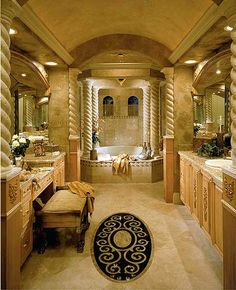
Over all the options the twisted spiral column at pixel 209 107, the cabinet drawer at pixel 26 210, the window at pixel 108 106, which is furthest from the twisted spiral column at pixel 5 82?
the window at pixel 108 106

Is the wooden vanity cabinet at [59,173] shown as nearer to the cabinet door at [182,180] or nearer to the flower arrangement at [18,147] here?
the flower arrangement at [18,147]

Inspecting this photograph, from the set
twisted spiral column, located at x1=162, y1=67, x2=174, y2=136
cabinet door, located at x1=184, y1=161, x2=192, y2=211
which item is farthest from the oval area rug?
twisted spiral column, located at x1=162, y1=67, x2=174, y2=136

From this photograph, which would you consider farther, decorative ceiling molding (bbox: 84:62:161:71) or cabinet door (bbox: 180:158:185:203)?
decorative ceiling molding (bbox: 84:62:161:71)

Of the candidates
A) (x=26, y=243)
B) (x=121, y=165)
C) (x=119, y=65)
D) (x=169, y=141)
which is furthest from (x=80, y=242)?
(x=119, y=65)

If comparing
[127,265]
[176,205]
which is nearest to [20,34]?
[127,265]

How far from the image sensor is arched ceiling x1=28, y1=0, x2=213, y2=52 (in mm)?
3273

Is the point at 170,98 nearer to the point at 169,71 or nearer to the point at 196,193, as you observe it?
the point at 169,71

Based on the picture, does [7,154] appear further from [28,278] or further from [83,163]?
[83,163]

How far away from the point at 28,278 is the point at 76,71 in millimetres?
3656

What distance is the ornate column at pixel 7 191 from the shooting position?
201 centimetres

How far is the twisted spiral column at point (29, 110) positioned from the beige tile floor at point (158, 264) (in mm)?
2181

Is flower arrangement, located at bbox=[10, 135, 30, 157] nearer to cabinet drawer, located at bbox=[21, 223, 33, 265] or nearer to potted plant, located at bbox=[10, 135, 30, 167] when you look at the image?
potted plant, located at bbox=[10, 135, 30, 167]

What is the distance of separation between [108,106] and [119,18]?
6706 mm

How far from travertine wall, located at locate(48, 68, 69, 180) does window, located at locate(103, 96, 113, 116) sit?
5542 mm
